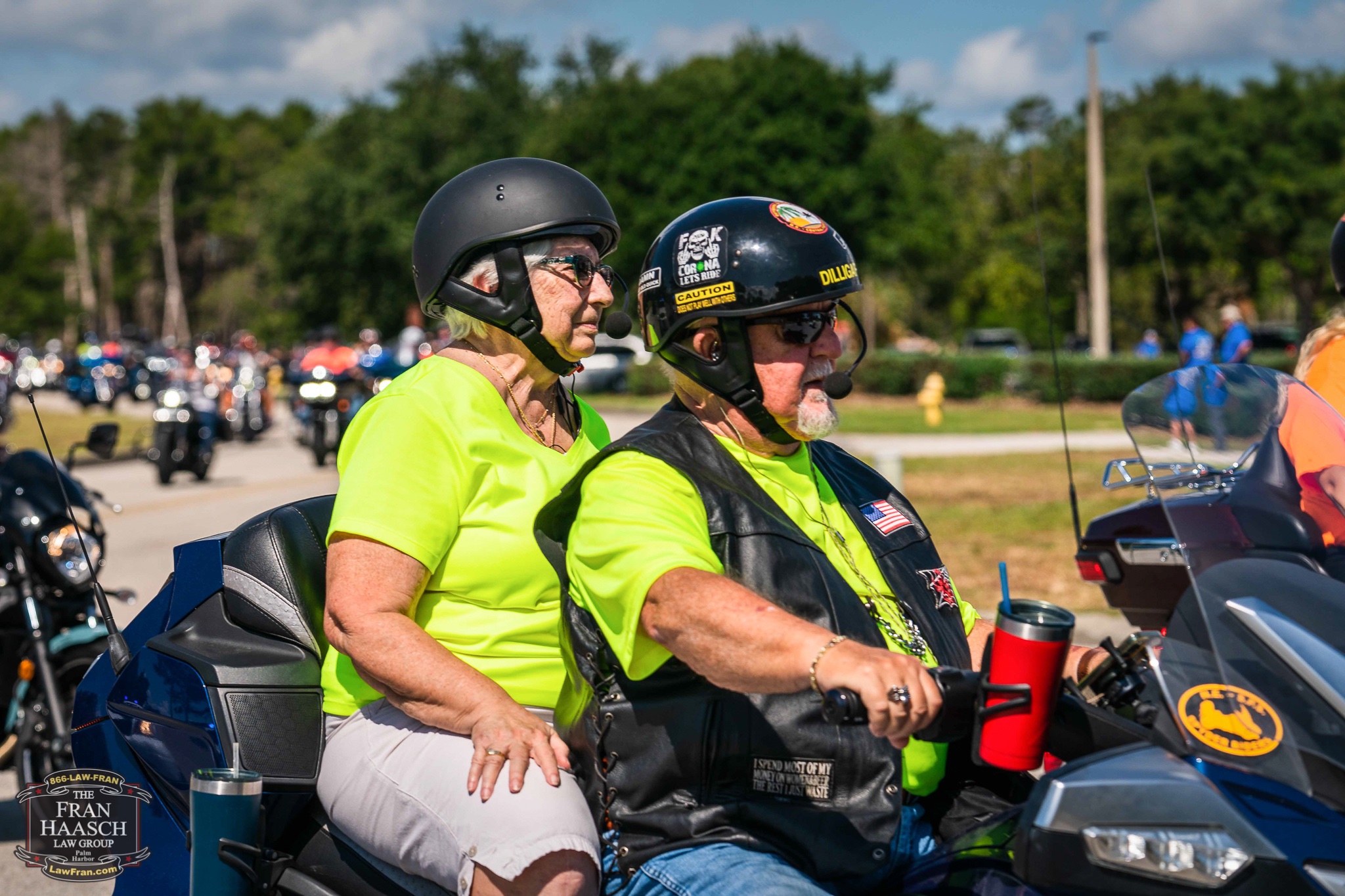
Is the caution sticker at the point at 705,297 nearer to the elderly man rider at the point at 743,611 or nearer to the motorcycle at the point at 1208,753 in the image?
the elderly man rider at the point at 743,611

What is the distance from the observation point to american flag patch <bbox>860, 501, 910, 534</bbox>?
260 centimetres

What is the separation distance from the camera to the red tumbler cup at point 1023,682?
1.72 meters

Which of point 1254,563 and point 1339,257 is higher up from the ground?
point 1339,257

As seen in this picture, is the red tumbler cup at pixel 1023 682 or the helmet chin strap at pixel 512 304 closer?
the red tumbler cup at pixel 1023 682

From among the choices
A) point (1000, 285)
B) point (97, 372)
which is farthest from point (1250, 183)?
point (97, 372)

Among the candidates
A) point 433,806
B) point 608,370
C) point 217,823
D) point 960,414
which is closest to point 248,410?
point 608,370

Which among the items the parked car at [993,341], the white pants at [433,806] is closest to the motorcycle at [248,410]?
the white pants at [433,806]

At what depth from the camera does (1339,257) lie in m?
4.11

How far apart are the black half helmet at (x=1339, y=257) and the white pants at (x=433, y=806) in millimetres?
3127

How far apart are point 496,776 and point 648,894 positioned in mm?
343

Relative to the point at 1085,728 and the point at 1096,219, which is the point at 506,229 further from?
the point at 1096,219

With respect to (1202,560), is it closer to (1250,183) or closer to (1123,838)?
(1123,838)

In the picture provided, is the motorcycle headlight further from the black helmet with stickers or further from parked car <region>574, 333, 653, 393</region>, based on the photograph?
parked car <region>574, 333, 653, 393</region>

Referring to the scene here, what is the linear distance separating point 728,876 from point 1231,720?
2.55 ft
